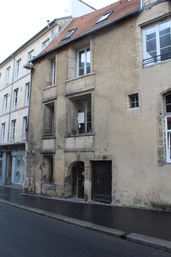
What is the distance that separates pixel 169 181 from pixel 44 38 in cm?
1378

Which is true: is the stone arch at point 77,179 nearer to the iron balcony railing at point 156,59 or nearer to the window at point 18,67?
the iron balcony railing at point 156,59

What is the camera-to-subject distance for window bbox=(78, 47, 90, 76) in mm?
11586

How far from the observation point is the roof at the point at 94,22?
10.1 m

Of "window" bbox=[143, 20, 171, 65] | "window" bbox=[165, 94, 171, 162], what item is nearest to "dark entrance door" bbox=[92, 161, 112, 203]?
"window" bbox=[165, 94, 171, 162]

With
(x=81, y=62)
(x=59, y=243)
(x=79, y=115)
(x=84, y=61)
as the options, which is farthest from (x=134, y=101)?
(x=59, y=243)

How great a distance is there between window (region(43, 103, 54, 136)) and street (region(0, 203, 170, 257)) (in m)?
6.88

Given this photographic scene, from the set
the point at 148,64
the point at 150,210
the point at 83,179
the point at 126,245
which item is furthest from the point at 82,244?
the point at 148,64

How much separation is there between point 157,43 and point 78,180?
7.31 meters

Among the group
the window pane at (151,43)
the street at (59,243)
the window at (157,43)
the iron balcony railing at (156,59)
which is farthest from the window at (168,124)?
the street at (59,243)

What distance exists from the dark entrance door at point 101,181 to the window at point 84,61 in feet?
16.1

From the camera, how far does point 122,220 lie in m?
6.51

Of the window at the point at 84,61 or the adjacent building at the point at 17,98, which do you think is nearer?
the window at the point at 84,61

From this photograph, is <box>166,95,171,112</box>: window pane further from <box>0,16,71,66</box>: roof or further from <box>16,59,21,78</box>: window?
<box>16,59,21,78</box>: window

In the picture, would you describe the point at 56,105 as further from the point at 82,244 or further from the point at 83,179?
the point at 82,244
